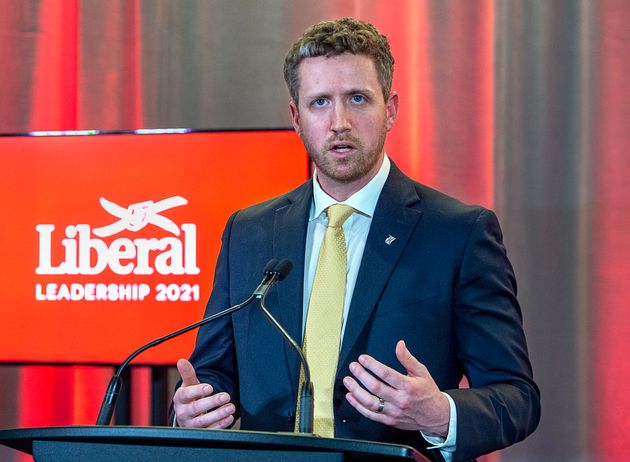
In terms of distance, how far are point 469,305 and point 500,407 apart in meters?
0.24

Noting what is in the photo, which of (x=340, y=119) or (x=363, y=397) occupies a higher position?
(x=340, y=119)

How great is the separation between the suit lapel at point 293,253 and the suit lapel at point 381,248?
0.38ft

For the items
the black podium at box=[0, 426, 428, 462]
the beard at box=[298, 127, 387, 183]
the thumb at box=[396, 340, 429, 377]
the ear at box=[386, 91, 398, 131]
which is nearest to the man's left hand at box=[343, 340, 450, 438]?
the thumb at box=[396, 340, 429, 377]

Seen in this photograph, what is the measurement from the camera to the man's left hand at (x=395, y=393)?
135 centimetres

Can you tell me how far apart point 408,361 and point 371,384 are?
0.09 meters

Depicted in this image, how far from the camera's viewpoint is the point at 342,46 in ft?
6.52

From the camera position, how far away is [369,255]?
191 cm

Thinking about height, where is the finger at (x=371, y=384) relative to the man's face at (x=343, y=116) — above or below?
below

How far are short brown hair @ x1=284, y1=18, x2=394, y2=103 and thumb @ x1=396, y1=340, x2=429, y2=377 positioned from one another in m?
0.79

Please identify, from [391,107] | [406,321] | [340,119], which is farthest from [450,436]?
[391,107]

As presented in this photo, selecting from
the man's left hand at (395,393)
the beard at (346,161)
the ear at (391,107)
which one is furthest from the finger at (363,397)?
the ear at (391,107)

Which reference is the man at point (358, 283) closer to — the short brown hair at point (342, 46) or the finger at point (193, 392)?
the short brown hair at point (342, 46)

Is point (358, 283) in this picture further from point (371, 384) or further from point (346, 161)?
point (371, 384)

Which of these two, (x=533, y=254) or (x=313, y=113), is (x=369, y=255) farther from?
(x=533, y=254)
